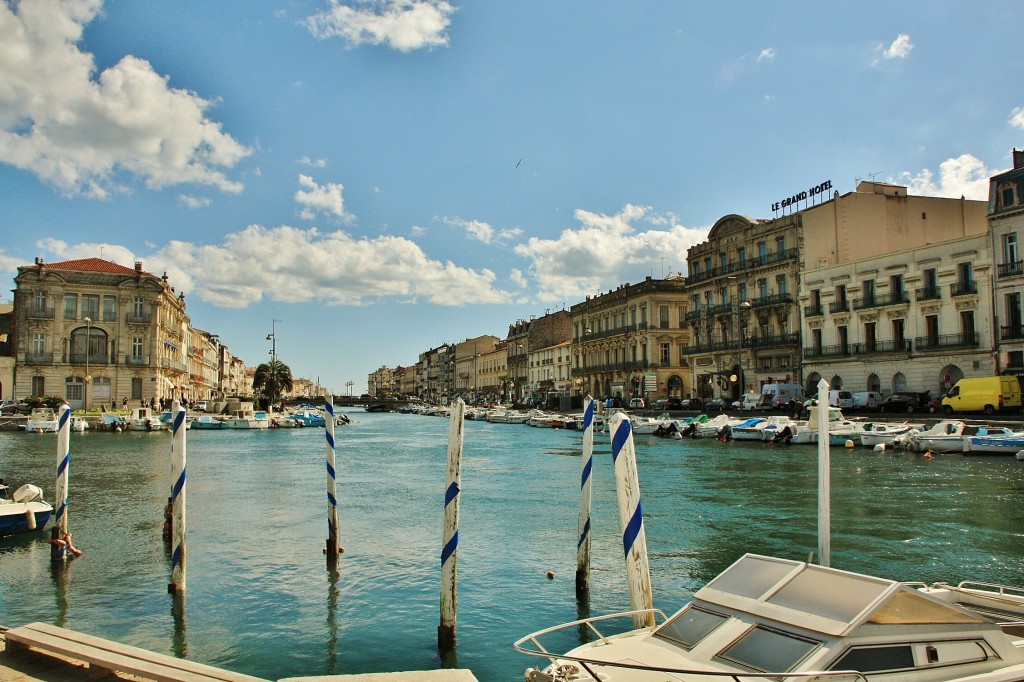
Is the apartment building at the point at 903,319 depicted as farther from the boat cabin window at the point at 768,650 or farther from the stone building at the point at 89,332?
the stone building at the point at 89,332

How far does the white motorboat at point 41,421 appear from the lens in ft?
182

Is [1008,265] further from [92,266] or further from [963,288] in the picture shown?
[92,266]

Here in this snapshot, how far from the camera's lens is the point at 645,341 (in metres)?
81.2

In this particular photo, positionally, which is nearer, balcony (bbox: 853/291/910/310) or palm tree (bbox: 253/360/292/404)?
balcony (bbox: 853/291/910/310)

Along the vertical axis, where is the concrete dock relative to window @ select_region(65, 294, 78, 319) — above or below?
below

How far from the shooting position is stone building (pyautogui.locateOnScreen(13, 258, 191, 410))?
72250 millimetres

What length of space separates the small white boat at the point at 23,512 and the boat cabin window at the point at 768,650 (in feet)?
53.1

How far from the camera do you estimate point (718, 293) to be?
68.2 meters

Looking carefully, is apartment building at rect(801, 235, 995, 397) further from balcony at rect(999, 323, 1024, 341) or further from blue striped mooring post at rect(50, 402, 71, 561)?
blue striped mooring post at rect(50, 402, 71, 561)

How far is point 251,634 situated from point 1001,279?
150 feet

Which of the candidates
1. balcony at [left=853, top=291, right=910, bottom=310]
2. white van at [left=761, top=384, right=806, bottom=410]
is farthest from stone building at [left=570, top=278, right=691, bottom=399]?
balcony at [left=853, top=291, right=910, bottom=310]

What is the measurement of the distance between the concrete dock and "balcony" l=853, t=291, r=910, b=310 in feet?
164

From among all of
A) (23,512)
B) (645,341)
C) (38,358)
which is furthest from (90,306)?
(23,512)

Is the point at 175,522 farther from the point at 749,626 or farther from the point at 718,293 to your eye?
the point at 718,293
